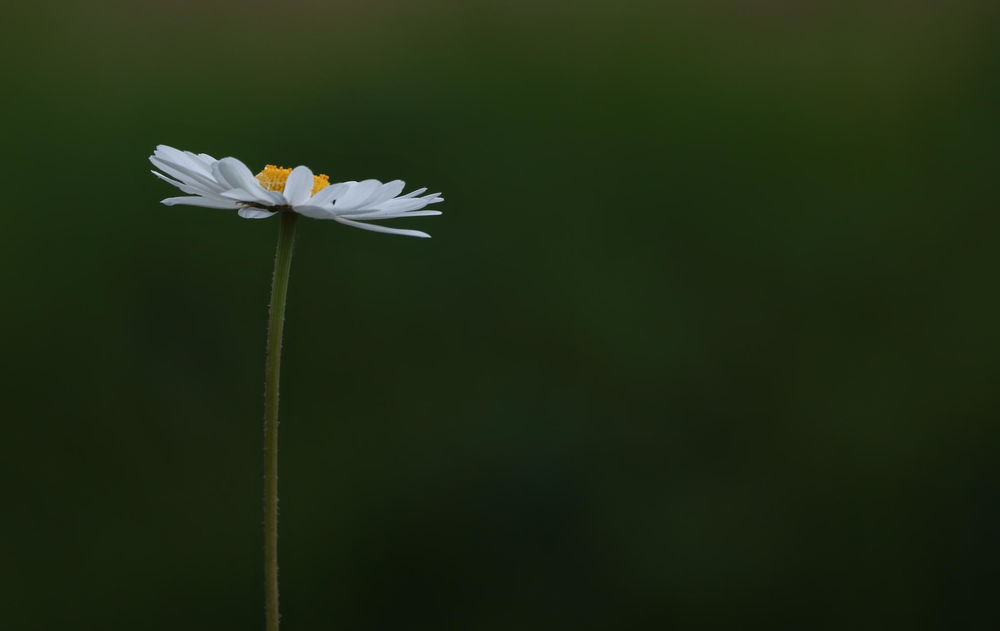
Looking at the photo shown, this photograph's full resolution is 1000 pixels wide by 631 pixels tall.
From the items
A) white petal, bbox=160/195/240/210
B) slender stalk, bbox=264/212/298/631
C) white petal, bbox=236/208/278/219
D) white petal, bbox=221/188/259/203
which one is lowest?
slender stalk, bbox=264/212/298/631

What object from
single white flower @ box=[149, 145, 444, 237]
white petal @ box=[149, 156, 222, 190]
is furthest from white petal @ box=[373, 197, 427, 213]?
white petal @ box=[149, 156, 222, 190]

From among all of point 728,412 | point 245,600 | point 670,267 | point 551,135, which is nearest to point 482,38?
point 551,135

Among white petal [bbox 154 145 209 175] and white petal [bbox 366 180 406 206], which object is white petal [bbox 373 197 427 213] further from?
white petal [bbox 154 145 209 175]

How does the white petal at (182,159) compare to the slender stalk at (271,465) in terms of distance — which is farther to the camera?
the white petal at (182,159)

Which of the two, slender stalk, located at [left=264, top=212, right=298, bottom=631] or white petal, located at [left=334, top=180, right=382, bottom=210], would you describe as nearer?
slender stalk, located at [left=264, top=212, right=298, bottom=631]

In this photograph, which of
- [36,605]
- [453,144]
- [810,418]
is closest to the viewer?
[36,605]

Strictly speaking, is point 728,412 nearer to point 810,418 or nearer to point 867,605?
point 810,418

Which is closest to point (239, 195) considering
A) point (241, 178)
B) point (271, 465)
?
point (241, 178)

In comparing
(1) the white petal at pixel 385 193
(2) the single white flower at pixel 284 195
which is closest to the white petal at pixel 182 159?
(2) the single white flower at pixel 284 195

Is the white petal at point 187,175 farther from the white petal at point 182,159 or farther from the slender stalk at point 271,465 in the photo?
the slender stalk at point 271,465
